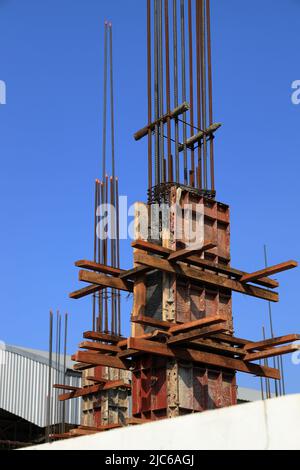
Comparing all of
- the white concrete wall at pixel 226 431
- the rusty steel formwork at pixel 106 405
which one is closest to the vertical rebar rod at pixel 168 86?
the rusty steel formwork at pixel 106 405

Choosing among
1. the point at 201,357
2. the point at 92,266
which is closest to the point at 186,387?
the point at 201,357

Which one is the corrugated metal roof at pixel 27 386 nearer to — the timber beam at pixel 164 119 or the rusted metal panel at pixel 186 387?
the timber beam at pixel 164 119

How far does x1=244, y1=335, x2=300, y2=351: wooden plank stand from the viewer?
53.1 feet

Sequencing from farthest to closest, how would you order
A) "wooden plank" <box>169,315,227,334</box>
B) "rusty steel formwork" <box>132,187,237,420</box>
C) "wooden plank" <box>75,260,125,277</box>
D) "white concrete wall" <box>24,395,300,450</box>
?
"wooden plank" <box>75,260,125,277</box>, "rusty steel formwork" <box>132,187,237,420</box>, "wooden plank" <box>169,315,227,334</box>, "white concrete wall" <box>24,395,300,450</box>

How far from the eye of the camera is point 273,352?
1669 cm

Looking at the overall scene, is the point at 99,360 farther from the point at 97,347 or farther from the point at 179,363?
the point at 179,363

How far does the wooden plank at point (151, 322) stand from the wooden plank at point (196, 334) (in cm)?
31

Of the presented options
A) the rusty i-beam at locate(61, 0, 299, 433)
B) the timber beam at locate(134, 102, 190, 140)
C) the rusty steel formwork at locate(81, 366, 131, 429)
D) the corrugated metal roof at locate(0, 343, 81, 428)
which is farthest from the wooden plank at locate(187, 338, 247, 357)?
the corrugated metal roof at locate(0, 343, 81, 428)

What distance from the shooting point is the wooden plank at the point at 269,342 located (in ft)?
53.1

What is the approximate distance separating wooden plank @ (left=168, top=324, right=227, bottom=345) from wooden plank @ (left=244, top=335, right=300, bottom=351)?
185cm

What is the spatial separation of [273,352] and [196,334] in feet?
8.22

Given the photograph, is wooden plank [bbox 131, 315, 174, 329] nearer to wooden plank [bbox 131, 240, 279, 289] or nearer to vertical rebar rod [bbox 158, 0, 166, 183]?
wooden plank [bbox 131, 240, 279, 289]

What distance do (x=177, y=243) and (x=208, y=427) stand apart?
747 cm
